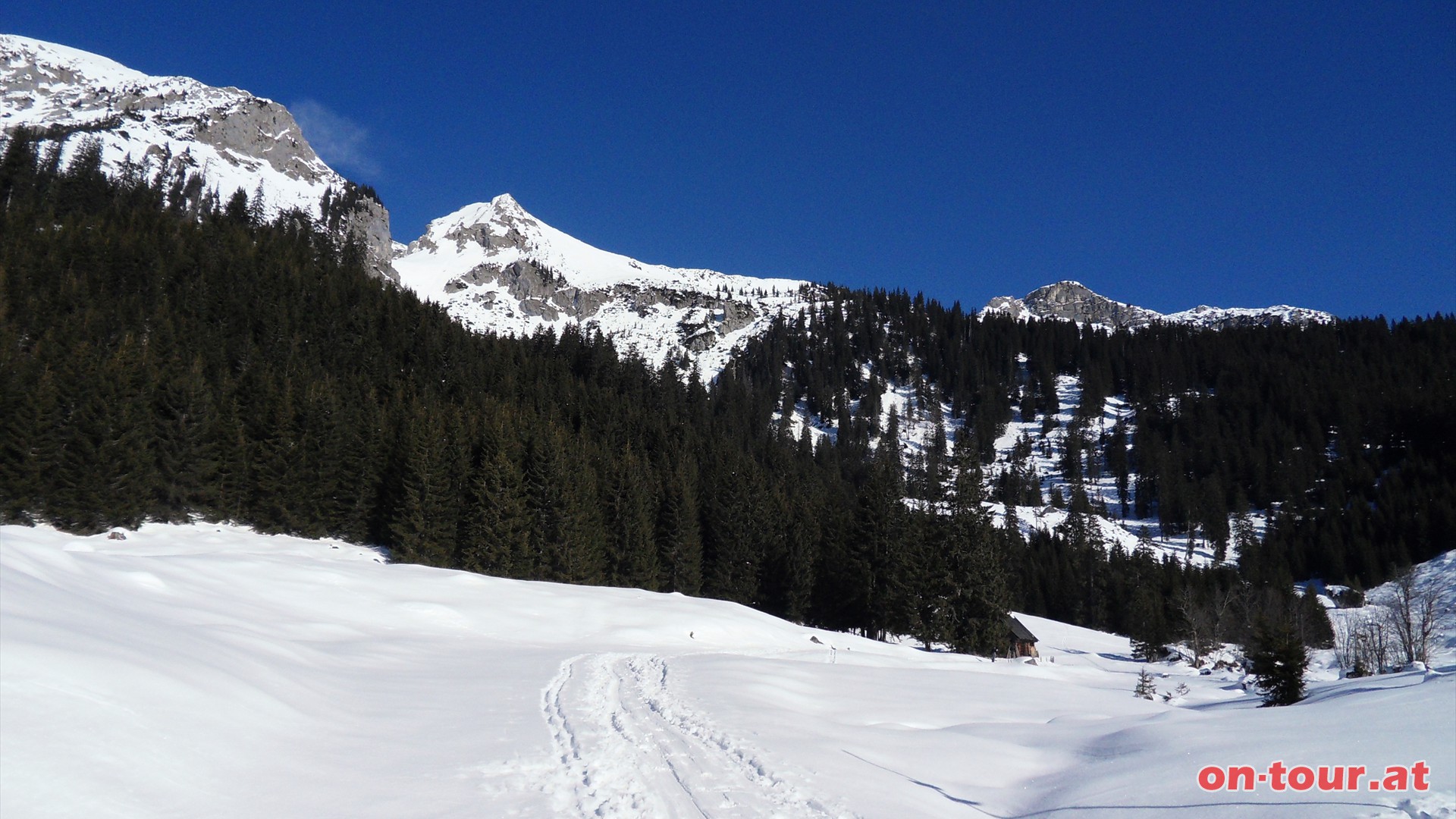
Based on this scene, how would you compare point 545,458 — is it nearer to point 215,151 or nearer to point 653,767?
point 653,767

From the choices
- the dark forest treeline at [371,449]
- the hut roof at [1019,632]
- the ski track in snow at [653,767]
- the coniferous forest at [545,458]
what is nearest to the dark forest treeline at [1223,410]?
the coniferous forest at [545,458]

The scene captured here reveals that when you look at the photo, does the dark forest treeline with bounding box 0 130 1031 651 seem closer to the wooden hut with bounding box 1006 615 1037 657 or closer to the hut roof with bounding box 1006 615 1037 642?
→ the hut roof with bounding box 1006 615 1037 642

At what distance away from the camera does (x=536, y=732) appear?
10.6 metres

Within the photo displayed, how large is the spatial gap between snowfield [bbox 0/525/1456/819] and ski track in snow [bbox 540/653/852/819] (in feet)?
0.16

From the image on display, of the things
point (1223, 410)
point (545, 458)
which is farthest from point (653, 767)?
point (1223, 410)

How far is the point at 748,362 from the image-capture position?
190 meters

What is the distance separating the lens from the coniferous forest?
4138 cm

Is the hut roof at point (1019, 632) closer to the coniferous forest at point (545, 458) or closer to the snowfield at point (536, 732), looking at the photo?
the coniferous forest at point (545, 458)

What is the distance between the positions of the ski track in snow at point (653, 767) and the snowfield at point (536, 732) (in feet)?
0.16

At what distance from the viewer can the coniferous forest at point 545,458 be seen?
4138 cm

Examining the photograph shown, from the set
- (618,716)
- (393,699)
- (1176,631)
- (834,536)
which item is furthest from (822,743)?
(1176,631)

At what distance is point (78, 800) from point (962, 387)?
183282 mm

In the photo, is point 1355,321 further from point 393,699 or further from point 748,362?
point 393,699

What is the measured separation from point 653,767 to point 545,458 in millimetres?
41088
